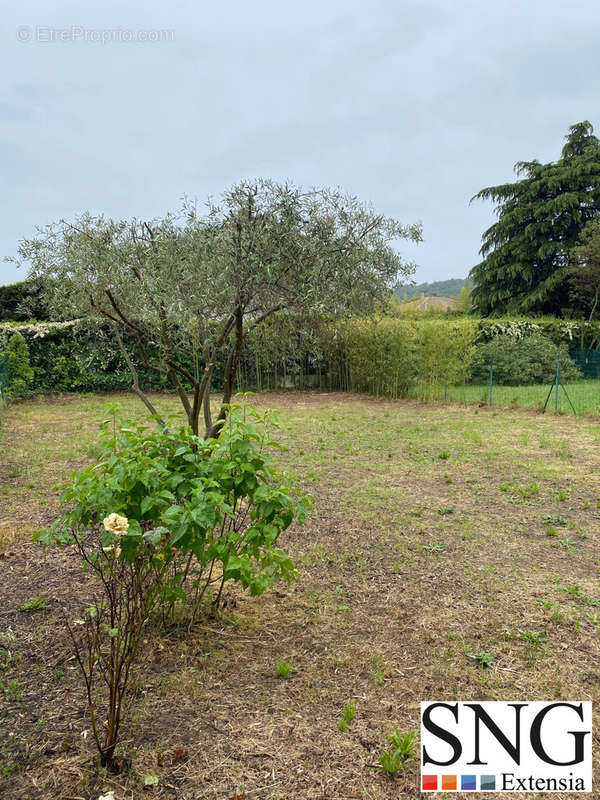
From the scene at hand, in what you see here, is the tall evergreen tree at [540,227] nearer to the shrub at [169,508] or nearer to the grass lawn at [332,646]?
the grass lawn at [332,646]

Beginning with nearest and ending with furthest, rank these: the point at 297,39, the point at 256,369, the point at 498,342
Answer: the point at 297,39 < the point at 256,369 < the point at 498,342

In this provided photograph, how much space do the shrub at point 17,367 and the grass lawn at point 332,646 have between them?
7.89m

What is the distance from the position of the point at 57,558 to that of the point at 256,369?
11.8m

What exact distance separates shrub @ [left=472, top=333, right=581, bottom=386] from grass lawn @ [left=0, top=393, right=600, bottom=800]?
1072 cm

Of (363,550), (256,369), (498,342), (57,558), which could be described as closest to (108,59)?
(57,558)

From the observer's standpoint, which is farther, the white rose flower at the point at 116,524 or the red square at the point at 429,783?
→ the red square at the point at 429,783

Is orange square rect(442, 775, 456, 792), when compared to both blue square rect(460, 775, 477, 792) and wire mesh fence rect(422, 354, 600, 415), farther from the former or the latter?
wire mesh fence rect(422, 354, 600, 415)

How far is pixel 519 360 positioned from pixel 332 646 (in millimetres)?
14822

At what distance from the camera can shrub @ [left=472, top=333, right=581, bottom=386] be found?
15406 mm

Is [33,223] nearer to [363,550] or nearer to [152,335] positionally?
[152,335]

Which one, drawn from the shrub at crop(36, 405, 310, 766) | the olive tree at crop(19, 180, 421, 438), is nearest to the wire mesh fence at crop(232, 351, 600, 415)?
the olive tree at crop(19, 180, 421, 438)

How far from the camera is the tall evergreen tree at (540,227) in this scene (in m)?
23.3

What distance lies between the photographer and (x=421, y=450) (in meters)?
7.13

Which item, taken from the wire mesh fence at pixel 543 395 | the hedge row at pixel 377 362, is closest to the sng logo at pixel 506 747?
the hedge row at pixel 377 362
